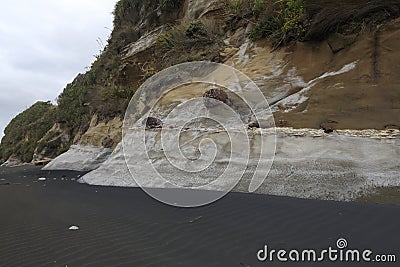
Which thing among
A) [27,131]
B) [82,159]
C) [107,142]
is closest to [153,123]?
[107,142]

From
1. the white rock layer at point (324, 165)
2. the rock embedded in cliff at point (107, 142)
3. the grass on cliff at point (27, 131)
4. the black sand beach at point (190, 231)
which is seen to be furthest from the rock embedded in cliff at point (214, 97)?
the grass on cliff at point (27, 131)

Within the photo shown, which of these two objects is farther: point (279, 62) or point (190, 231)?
point (279, 62)

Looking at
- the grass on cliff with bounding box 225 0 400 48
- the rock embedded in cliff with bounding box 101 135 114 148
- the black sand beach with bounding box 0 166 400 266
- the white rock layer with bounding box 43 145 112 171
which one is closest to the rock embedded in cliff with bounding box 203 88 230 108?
the grass on cliff with bounding box 225 0 400 48

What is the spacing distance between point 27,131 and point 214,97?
34.6 meters

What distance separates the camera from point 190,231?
11.8ft

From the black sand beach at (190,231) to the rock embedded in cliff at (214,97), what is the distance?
11.3 ft

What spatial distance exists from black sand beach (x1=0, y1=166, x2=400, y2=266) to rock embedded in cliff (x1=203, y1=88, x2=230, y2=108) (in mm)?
3449

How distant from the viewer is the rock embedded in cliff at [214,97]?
8.14m

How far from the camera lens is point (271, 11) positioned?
966 centimetres

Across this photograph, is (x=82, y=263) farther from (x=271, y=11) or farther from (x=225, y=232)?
(x=271, y=11)

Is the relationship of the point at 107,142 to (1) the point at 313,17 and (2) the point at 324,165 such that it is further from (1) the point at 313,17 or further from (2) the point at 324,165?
(2) the point at 324,165

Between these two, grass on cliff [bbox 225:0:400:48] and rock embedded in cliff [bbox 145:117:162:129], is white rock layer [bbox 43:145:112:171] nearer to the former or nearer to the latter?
rock embedded in cliff [bbox 145:117:162:129]

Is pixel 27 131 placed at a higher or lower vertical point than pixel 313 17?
higher

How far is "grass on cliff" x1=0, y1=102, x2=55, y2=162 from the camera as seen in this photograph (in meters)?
29.7
